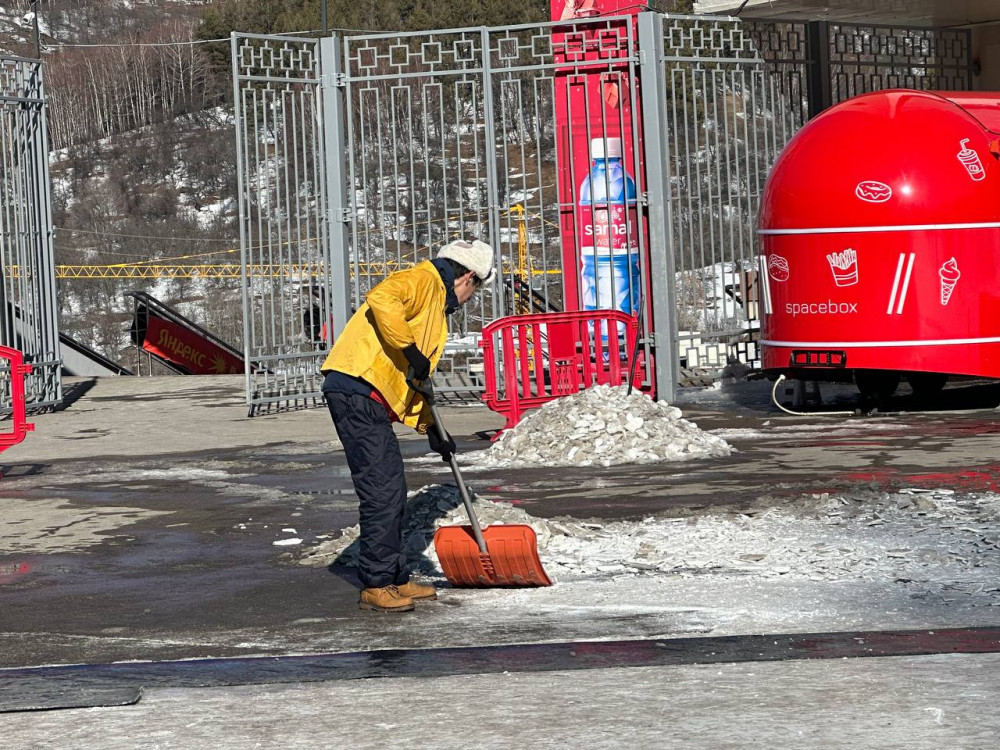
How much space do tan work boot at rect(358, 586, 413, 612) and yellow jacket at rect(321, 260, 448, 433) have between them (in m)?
0.82

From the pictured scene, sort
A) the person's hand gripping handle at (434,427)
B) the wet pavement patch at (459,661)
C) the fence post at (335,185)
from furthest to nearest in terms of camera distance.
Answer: the fence post at (335,185) < the person's hand gripping handle at (434,427) < the wet pavement patch at (459,661)

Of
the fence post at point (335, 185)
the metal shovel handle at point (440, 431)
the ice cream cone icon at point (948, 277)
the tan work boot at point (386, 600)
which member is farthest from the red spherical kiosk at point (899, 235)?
the tan work boot at point (386, 600)

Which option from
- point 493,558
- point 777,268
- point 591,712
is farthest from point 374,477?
point 777,268

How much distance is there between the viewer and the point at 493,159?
16.2 meters

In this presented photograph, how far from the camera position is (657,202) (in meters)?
16.2

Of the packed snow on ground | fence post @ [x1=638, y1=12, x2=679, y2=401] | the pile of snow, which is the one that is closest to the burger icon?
fence post @ [x1=638, y1=12, x2=679, y2=401]

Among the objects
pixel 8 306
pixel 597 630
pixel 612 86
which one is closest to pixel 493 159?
pixel 612 86

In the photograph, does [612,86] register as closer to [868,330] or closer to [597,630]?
[868,330]

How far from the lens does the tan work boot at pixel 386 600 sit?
275 inches

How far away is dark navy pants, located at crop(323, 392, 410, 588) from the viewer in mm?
7191

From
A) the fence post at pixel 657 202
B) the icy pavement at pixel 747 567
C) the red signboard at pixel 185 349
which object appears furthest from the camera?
the red signboard at pixel 185 349

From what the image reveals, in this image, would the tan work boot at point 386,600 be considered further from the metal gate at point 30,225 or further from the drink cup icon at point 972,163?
the metal gate at point 30,225

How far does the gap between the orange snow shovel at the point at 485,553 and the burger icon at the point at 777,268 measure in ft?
26.0

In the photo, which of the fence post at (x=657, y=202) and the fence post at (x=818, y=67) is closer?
the fence post at (x=657, y=202)
